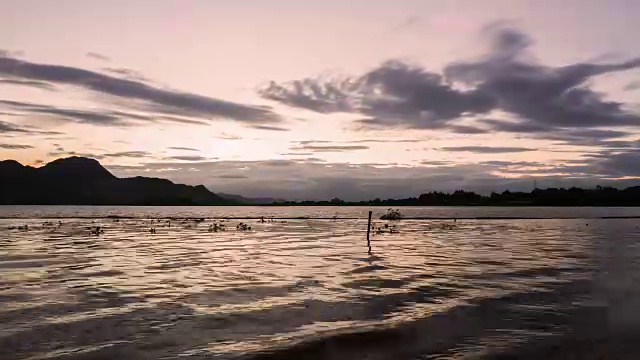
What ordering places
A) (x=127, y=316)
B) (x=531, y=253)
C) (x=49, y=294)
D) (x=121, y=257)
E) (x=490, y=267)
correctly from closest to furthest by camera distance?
(x=127, y=316), (x=49, y=294), (x=490, y=267), (x=121, y=257), (x=531, y=253)

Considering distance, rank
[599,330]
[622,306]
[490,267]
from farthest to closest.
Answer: [490,267] < [622,306] < [599,330]

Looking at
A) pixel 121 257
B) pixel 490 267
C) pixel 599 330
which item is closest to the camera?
pixel 599 330

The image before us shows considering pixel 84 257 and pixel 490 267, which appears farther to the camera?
pixel 84 257

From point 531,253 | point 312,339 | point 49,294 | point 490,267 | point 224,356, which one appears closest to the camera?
point 224,356

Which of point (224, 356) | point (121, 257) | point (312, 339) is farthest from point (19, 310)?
point (121, 257)

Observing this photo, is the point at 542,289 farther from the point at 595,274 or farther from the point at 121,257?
the point at 121,257

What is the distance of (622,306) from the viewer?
60.5 ft

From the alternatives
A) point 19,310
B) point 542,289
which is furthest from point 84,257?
point 542,289

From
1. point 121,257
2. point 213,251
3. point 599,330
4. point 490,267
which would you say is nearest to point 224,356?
point 599,330

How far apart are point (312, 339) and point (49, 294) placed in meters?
12.3

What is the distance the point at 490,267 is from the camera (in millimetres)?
29266

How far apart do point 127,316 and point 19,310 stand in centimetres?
403

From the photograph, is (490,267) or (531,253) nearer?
(490,267)

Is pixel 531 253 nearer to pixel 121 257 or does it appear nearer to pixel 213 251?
pixel 213 251
